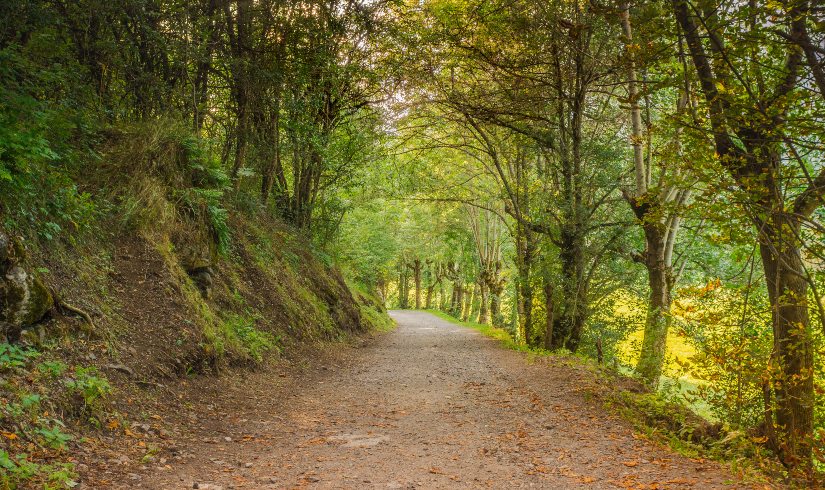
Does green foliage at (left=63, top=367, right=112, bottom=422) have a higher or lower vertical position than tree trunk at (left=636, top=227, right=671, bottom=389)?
lower

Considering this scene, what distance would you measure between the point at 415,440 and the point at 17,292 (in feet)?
14.1

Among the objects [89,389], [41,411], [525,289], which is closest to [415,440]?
[89,389]

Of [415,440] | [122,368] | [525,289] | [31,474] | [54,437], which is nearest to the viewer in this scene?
[31,474]

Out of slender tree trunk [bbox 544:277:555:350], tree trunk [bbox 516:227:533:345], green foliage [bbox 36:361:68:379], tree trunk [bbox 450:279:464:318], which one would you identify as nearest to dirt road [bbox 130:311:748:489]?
green foliage [bbox 36:361:68:379]

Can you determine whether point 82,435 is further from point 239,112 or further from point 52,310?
point 239,112

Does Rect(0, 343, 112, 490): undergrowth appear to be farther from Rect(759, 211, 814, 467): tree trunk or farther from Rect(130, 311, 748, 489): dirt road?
Rect(759, 211, 814, 467): tree trunk

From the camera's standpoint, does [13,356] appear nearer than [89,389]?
Yes

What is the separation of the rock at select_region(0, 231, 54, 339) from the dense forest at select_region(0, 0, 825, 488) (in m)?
0.02

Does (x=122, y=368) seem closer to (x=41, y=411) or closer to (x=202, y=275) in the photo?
(x=41, y=411)

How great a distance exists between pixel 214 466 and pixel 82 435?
3.74 ft

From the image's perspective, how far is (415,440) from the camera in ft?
19.9

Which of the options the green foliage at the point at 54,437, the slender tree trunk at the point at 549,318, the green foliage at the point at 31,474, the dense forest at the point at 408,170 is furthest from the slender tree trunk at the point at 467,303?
the green foliage at the point at 31,474

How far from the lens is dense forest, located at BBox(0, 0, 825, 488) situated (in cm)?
511

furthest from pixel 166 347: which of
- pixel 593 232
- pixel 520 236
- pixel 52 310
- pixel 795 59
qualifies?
pixel 520 236
